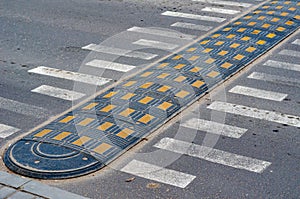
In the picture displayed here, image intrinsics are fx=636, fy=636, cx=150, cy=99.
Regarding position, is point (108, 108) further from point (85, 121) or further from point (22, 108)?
point (22, 108)

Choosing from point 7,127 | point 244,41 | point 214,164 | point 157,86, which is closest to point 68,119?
point 7,127

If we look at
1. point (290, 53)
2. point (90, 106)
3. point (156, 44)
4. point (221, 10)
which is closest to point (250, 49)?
point (290, 53)

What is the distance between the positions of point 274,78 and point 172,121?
9.09 feet

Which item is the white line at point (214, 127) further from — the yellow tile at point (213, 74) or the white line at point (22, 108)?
the white line at point (22, 108)

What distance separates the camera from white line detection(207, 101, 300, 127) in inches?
417

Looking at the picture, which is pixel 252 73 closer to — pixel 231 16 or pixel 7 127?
pixel 231 16

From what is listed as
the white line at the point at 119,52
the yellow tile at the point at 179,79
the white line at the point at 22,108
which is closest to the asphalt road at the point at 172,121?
the white line at the point at 22,108

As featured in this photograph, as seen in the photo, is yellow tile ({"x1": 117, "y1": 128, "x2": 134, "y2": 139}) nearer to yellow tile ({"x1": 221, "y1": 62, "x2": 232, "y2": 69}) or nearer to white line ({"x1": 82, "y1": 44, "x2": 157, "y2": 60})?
yellow tile ({"x1": 221, "y1": 62, "x2": 232, "y2": 69})

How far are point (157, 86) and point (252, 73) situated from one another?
1992mm

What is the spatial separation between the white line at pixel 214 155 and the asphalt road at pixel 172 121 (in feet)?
0.09

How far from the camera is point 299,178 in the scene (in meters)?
8.88

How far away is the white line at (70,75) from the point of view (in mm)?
12336

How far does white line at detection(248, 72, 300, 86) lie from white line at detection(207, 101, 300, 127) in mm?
1389

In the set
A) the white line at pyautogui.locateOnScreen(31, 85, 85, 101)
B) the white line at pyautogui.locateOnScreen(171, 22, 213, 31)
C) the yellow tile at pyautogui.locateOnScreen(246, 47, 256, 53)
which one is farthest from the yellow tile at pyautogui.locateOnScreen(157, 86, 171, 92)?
the white line at pyautogui.locateOnScreen(171, 22, 213, 31)
